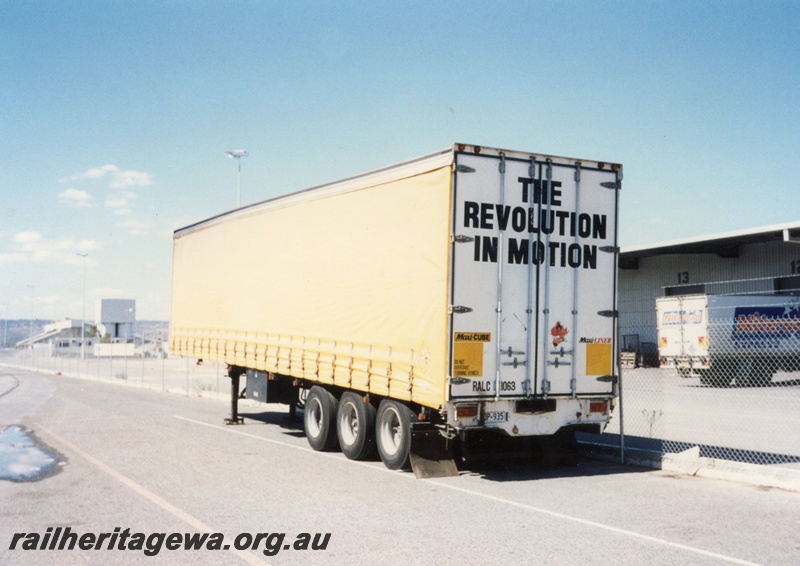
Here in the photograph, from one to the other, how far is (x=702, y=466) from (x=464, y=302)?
4238 millimetres

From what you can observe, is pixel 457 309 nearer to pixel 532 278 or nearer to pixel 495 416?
pixel 532 278

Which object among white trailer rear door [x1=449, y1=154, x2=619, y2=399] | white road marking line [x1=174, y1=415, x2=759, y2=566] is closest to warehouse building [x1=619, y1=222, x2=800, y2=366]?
white trailer rear door [x1=449, y1=154, x2=619, y2=399]

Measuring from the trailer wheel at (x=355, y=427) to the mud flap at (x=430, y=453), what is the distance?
4.63ft

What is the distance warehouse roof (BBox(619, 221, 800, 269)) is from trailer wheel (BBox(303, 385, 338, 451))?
20.7 meters

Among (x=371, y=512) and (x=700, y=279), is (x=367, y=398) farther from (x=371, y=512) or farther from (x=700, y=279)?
(x=700, y=279)

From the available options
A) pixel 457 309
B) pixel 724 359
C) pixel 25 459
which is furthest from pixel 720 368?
pixel 25 459

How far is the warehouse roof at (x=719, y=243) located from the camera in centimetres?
2854

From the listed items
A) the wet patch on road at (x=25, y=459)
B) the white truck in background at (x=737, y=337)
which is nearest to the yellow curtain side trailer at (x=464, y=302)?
the wet patch on road at (x=25, y=459)

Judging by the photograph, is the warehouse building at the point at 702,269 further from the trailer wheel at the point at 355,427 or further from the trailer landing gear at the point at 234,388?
the trailer wheel at the point at 355,427

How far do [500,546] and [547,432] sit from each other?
3659 mm

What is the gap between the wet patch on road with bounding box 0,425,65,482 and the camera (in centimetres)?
1074

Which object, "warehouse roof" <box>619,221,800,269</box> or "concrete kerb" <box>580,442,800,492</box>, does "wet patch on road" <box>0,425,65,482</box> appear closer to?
"concrete kerb" <box>580,442,800,492</box>

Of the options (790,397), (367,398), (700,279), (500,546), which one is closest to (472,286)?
(367,398)

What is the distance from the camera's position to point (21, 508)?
8.58 m
